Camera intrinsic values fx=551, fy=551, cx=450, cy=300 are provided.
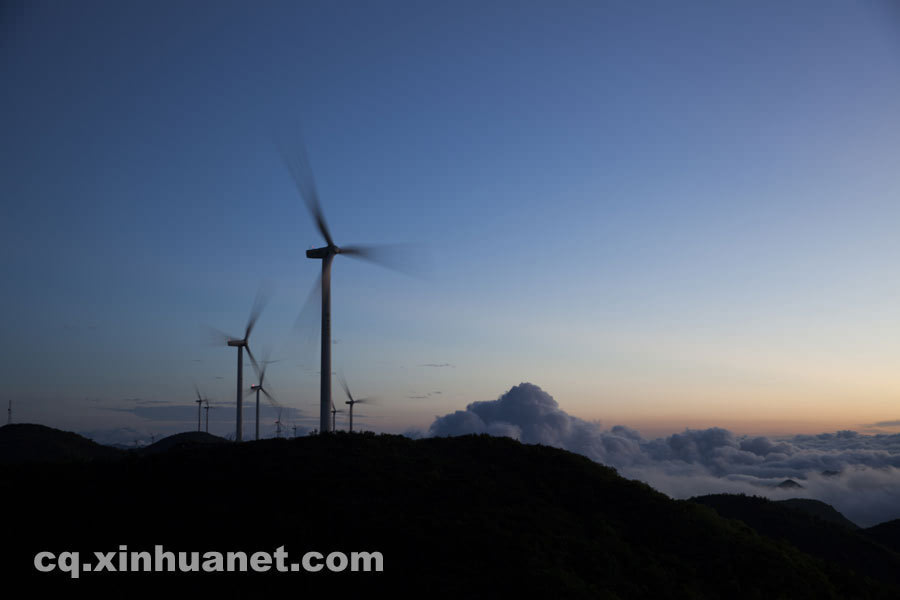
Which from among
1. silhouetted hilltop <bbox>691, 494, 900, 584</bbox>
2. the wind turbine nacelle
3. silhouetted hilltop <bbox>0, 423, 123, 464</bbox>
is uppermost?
the wind turbine nacelle

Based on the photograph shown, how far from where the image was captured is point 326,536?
34.8 metres

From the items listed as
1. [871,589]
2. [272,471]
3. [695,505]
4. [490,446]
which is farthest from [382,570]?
[871,589]

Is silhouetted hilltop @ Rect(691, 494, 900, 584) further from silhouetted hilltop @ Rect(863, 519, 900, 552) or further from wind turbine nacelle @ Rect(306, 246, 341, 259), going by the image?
wind turbine nacelle @ Rect(306, 246, 341, 259)

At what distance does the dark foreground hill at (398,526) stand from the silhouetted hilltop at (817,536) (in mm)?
62885

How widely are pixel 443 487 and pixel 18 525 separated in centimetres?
2902

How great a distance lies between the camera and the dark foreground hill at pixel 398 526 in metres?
31.4

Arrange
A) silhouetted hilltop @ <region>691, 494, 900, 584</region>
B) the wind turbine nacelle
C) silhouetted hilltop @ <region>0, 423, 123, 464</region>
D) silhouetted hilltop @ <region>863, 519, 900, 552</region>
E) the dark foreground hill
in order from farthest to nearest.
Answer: silhouetted hilltop @ <region>863, 519, 900, 552</region> → silhouetted hilltop @ <region>0, 423, 123, 464</region> → silhouetted hilltop @ <region>691, 494, 900, 584</region> → the wind turbine nacelle → the dark foreground hill

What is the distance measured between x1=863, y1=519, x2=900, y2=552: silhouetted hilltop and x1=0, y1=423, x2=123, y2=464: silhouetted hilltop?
Answer: 18518 cm

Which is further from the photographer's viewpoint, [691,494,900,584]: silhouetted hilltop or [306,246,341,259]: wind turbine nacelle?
[691,494,900,584]: silhouetted hilltop

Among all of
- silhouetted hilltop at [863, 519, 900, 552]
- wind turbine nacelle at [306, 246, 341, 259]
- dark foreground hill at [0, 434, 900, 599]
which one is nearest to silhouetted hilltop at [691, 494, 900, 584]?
silhouetted hilltop at [863, 519, 900, 552]

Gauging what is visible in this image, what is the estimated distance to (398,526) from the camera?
37.1m

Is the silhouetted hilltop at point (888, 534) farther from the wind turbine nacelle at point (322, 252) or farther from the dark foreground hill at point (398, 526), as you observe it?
the wind turbine nacelle at point (322, 252)

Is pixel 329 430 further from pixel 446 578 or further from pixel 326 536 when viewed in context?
pixel 446 578

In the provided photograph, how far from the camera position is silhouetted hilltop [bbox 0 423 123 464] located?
130 metres
